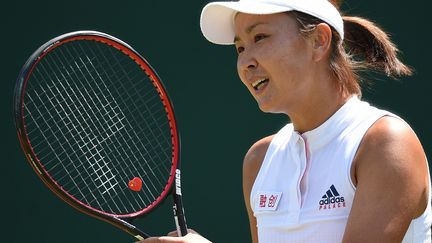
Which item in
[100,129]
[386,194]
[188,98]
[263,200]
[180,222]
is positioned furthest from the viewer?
[188,98]

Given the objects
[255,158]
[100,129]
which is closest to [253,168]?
[255,158]

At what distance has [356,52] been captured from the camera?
2463 mm

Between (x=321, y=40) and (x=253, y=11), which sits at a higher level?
(x=253, y=11)

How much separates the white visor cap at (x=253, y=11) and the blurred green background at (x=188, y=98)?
1.82 m

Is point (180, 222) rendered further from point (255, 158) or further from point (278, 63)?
point (278, 63)

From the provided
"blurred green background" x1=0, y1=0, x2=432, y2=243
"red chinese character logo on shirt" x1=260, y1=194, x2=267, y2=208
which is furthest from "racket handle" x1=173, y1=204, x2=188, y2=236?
"blurred green background" x1=0, y1=0, x2=432, y2=243

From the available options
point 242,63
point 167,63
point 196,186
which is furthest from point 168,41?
point 242,63

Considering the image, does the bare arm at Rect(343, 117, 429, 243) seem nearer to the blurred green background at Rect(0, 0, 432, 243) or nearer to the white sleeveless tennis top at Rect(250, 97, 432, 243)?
the white sleeveless tennis top at Rect(250, 97, 432, 243)

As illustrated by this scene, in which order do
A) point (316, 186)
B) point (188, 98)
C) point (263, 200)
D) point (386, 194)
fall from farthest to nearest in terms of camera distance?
point (188, 98) → point (263, 200) → point (316, 186) → point (386, 194)

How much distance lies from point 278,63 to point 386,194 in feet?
1.43

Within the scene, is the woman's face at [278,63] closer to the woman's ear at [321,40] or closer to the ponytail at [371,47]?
the woman's ear at [321,40]

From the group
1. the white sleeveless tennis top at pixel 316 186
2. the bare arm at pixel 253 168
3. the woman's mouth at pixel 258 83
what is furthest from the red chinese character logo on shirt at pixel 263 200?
the woman's mouth at pixel 258 83

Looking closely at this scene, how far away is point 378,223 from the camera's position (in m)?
2.09

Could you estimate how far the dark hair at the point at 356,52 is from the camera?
235 cm
